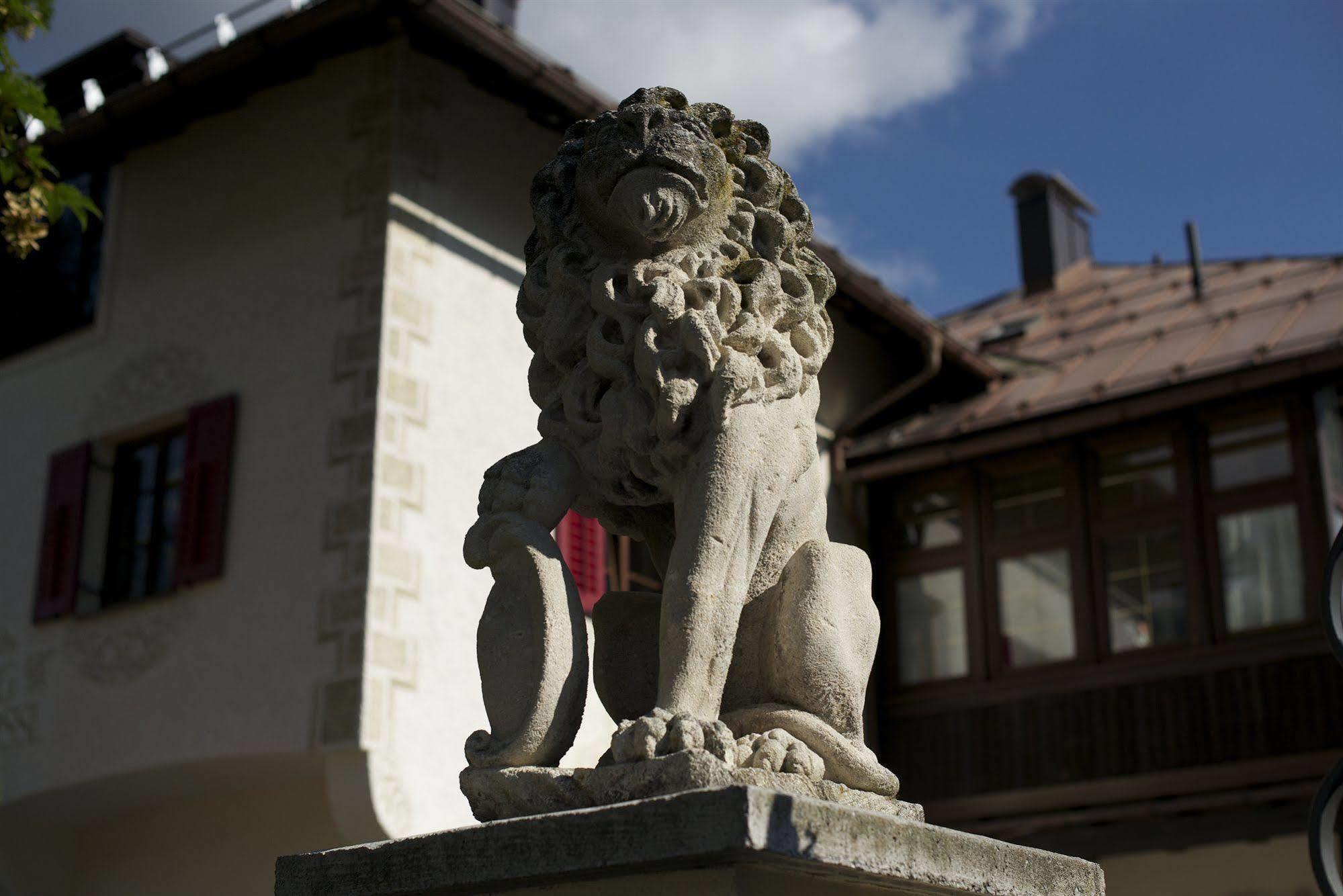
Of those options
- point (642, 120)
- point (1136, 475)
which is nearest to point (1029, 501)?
point (1136, 475)

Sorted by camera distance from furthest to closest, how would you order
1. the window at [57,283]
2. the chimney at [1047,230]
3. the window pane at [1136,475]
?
the chimney at [1047,230] → the window pane at [1136,475] → the window at [57,283]

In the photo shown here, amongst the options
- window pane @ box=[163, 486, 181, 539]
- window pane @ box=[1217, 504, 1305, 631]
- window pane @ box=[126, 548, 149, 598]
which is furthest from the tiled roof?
window pane @ box=[126, 548, 149, 598]

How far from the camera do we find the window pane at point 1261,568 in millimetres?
12992

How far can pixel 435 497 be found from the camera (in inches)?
436

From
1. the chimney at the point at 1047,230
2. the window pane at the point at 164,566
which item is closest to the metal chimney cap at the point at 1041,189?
the chimney at the point at 1047,230

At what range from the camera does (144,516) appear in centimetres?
1236

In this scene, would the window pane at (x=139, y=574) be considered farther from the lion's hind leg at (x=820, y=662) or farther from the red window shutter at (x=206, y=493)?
the lion's hind leg at (x=820, y=662)

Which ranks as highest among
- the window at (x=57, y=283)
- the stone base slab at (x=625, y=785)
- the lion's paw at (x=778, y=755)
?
the window at (x=57, y=283)

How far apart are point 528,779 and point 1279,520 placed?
10.9 meters

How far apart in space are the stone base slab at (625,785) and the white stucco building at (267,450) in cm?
685

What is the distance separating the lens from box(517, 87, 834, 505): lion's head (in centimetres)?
368

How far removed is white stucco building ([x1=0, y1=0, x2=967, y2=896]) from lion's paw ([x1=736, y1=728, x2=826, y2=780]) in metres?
7.03

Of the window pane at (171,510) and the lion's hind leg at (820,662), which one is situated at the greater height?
the window pane at (171,510)

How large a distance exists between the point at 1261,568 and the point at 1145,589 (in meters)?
0.94
